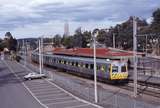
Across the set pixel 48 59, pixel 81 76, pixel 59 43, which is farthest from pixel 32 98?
pixel 59 43

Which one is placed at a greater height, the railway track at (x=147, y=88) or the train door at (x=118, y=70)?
the train door at (x=118, y=70)

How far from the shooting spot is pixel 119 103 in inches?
1118

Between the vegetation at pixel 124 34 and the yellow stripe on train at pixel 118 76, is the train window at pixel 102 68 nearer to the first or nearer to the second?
the yellow stripe on train at pixel 118 76

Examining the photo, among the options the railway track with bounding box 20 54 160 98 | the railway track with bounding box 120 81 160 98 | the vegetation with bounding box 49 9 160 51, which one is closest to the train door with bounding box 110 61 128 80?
the railway track with bounding box 20 54 160 98

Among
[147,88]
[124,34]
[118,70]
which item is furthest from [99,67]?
[124,34]

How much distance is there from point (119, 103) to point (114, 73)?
2198cm

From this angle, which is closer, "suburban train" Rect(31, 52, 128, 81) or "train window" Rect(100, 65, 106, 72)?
"suburban train" Rect(31, 52, 128, 81)

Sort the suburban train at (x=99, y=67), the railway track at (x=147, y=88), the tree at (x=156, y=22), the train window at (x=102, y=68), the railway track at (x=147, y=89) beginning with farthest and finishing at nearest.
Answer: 1. the tree at (x=156, y=22)
2. the train window at (x=102, y=68)
3. the suburban train at (x=99, y=67)
4. the railway track at (x=147, y=88)
5. the railway track at (x=147, y=89)

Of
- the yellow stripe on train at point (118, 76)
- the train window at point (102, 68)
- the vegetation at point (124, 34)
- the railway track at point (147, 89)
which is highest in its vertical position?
the vegetation at point (124, 34)

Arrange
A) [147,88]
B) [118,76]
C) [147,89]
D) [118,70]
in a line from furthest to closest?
[118,70], [118,76], [147,88], [147,89]

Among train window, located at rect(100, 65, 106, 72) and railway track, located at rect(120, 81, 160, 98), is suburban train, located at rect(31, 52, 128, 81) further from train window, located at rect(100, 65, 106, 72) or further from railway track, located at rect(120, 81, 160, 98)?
railway track, located at rect(120, 81, 160, 98)

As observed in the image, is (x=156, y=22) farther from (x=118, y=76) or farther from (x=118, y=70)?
(x=118, y=76)

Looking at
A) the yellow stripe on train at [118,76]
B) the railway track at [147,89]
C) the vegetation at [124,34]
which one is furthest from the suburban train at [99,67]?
the vegetation at [124,34]

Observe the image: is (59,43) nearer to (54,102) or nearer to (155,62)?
(155,62)
